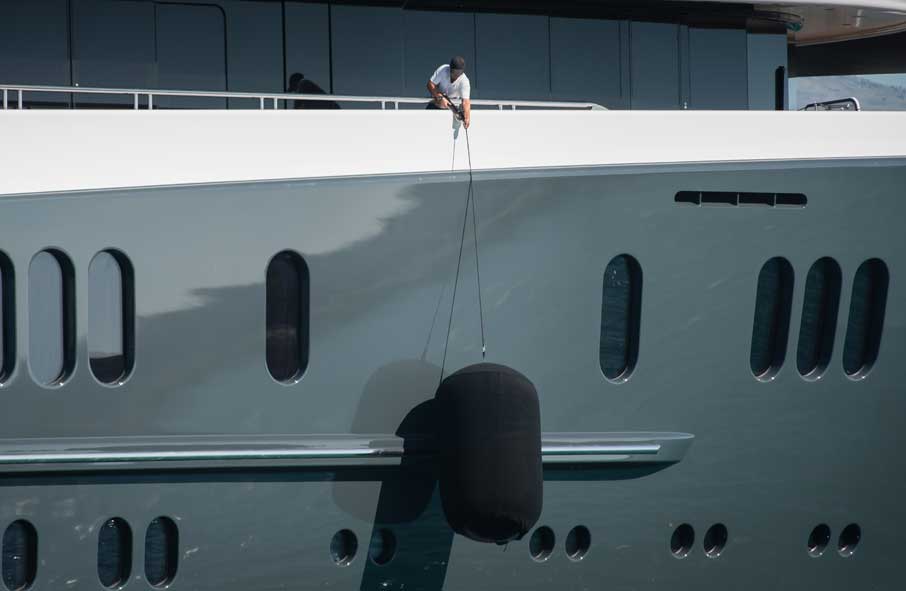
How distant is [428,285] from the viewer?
6.34 m

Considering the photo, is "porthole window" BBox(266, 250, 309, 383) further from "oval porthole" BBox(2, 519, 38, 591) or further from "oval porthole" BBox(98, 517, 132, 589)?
"oval porthole" BBox(2, 519, 38, 591)

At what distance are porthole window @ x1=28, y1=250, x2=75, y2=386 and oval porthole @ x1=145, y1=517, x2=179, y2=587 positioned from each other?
878 mm

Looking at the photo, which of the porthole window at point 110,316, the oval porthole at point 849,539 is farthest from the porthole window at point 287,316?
the oval porthole at point 849,539

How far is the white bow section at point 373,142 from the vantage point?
231 inches

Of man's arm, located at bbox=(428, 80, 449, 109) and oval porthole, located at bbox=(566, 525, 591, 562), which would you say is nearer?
oval porthole, located at bbox=(566, 525, 591, 562)

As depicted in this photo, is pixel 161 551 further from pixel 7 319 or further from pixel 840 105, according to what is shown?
pixel 840 105

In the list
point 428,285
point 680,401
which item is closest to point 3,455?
point 428,285

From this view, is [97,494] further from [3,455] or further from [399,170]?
[399,170]

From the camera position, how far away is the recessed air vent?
6.78 meters

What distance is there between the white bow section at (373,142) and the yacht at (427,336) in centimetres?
2

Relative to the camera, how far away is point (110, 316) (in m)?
5.86

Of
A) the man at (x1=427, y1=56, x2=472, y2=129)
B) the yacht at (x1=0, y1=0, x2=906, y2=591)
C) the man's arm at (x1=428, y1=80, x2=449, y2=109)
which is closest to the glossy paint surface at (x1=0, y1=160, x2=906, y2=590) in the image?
the yacht at (x1=0, y1=0, x2=906, y2=591)

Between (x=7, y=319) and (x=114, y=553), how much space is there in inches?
49.9

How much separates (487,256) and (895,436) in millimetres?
2837
